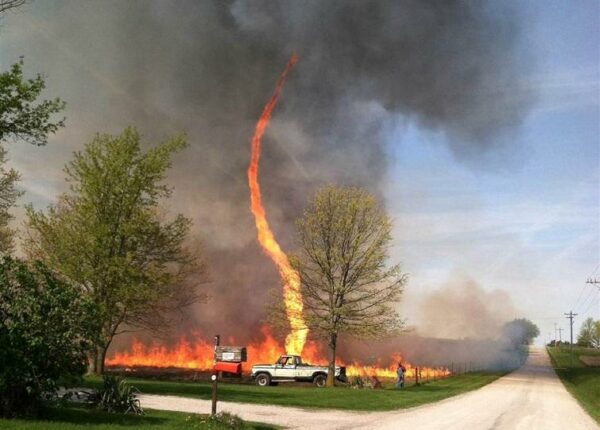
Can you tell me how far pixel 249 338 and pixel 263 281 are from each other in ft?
25.1

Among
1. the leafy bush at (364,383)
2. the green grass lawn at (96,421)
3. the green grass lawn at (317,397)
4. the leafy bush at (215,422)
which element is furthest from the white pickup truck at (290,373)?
the leafy bush at (215,422)

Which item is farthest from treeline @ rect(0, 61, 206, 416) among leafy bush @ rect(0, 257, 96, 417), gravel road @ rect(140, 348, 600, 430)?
gravel road @ rect(140, 348, 600, 430)

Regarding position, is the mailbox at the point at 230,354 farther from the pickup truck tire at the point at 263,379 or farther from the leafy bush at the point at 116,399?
the pickup truck tire at the point at 263,379

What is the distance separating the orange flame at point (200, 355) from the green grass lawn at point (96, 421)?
127 feet

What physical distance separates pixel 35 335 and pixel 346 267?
2539 centimetres

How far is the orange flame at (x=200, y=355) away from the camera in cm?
5492

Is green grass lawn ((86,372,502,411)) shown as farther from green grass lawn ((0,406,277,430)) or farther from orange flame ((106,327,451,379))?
orange flame ((106,327,451,379))

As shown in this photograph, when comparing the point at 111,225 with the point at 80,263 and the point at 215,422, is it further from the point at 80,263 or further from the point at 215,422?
the point at 215,422

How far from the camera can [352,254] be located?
36.8 meters

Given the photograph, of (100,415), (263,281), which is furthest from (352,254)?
(263,281)

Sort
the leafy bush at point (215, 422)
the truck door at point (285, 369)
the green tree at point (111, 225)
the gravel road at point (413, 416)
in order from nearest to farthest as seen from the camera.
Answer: the leafy bush at point (215, 422) → the gravel road at point (413, 416) → the green tree at point (111, 225) → the truck door at point (285, 369)

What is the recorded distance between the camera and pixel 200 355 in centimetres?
5741

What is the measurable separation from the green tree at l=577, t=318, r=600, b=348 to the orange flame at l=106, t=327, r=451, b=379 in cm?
13207

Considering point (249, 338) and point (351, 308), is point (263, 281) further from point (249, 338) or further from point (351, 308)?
point (351, 308)
